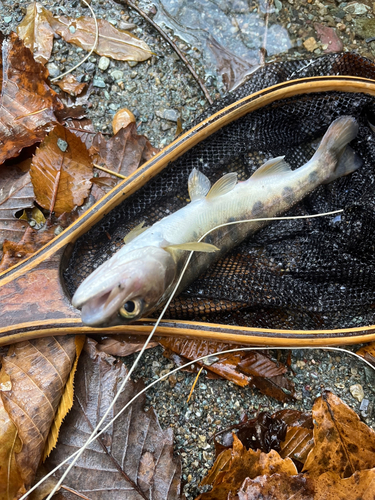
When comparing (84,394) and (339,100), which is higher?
(339,100)

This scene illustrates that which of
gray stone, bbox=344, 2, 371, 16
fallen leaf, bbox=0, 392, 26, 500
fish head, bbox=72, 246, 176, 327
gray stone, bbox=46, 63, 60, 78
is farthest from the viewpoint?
gray stone, bbox=344, 2, 371, 16

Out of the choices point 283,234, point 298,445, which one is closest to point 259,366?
point 298,445

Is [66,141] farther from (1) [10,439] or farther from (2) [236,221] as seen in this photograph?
(1) [10,439]

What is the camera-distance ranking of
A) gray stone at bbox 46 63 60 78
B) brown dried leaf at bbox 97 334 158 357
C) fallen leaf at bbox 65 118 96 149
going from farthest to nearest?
gray stone at bbox 46 63 60 78 < fallen leaf at bbox 65 118 96 149 < brown dried leaf at bbox 97 334 158 357

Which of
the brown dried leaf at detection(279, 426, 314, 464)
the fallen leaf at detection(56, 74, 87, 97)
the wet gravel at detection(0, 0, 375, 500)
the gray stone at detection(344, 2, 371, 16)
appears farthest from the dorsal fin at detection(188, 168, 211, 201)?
the gray stone at detection(344, 2, 371, 16)

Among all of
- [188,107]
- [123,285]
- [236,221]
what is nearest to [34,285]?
[123,285]

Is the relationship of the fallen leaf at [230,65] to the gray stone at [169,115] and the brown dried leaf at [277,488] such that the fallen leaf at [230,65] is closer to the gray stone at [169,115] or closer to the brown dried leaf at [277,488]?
the gray stone at [169,115]

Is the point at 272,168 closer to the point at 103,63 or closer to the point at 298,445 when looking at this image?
the point at 103,63

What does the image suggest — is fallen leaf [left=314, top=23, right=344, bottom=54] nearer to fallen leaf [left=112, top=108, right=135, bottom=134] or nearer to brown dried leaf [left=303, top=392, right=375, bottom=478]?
fallen leaf [left=112, top=108, right=135, bottom=134]
